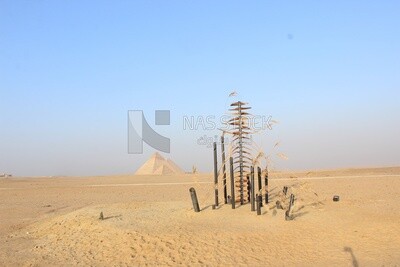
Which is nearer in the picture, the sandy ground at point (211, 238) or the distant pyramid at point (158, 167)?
the sandy ground at point (211, 238)

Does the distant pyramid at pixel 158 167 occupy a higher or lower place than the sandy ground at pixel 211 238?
higher

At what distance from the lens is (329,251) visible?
983cm

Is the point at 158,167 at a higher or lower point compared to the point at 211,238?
higher

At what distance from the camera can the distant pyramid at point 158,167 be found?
53.8 metres

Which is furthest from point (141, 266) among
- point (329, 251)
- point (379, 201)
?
point (379, 201)

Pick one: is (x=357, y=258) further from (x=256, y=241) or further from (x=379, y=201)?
(x=379, y=201)

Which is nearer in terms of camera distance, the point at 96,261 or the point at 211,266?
the point at 211,266

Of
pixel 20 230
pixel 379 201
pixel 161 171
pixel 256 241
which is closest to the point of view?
pixel 256 241

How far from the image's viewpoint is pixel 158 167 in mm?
55125

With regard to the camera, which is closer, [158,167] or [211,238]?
[211,238]

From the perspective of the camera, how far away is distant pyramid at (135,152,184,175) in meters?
53.8

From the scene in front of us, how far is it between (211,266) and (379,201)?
11155mm

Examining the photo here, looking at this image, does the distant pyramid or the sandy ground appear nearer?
the sandy ground

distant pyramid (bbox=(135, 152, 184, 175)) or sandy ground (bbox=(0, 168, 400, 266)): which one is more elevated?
distant pyramid (bbox=(135, 152, 184, 175))
